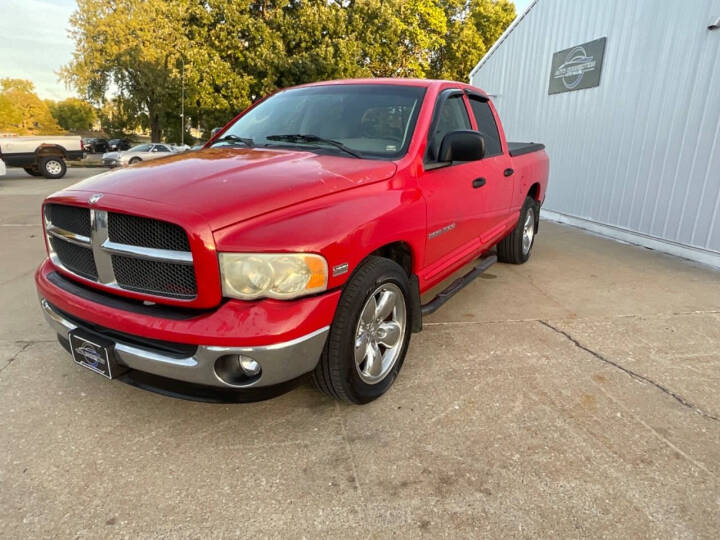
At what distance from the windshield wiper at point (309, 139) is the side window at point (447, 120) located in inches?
20.6

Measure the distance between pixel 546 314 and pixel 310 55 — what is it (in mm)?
22580

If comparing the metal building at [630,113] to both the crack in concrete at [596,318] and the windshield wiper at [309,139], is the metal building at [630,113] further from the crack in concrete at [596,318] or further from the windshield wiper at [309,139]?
the windshield wiper at [309,139]

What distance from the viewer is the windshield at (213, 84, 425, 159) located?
3.07m

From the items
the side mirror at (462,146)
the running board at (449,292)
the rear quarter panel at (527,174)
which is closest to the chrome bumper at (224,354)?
the running board at (449,292)

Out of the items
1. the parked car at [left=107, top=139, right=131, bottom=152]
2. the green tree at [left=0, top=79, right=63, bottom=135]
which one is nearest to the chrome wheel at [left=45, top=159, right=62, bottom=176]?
the parked car at [left=107, top=139, right=131, bottom=152]

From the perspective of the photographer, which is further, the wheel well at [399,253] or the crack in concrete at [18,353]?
the crack in concrete at [18,353]

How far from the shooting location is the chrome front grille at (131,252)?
6.81 feet

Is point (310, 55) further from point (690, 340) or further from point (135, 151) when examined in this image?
point (690, 340)

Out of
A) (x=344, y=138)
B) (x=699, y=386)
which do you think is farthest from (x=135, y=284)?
(x=699, y=386)

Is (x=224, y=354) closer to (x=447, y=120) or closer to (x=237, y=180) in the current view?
(x=237, y=180)

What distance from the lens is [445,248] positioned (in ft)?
Result: 11.1

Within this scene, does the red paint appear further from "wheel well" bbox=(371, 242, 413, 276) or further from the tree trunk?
the tree trunk

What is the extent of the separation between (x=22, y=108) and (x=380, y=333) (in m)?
74.3

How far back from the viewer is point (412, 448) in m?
2.39
